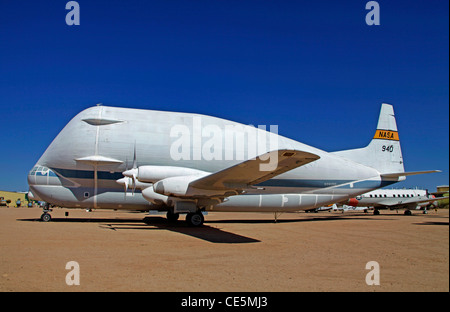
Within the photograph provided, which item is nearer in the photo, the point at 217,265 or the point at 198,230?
the point at 217,265

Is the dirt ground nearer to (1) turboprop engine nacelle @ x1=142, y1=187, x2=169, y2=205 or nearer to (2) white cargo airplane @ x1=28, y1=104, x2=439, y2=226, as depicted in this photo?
(2) white cargo airplane @ x1=28, y1=104, x2=439, y2=226

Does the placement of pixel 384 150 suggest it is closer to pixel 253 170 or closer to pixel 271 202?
pixel 271 202

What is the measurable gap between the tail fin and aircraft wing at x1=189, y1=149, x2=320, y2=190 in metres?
12.3

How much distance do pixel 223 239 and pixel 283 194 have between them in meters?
9.42

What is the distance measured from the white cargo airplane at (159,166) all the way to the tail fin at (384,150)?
472cm

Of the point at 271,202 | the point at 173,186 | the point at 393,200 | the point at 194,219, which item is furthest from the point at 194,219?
the point at 393,200

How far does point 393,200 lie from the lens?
43125 millimetres

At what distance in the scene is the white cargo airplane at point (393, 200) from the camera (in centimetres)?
4107

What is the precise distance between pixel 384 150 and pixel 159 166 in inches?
709

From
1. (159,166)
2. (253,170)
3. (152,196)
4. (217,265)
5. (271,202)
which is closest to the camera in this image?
(217,265)

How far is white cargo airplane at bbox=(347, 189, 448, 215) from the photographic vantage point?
4107 cm

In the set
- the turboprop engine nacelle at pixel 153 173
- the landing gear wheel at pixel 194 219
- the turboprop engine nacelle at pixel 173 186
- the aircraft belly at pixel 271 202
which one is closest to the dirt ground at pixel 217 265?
the turboprop engine nacelle at pixel 173 186

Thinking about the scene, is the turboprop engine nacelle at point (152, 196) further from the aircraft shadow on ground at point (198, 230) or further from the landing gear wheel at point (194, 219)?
the landing gear wheel at point (194, 219)
